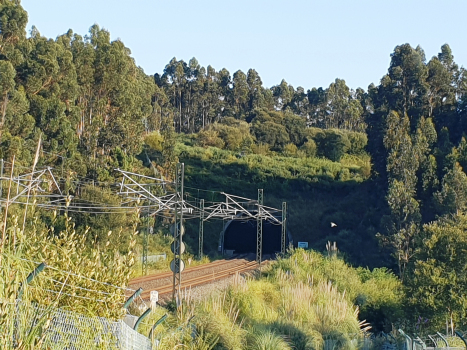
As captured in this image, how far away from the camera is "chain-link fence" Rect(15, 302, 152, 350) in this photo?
5004mm

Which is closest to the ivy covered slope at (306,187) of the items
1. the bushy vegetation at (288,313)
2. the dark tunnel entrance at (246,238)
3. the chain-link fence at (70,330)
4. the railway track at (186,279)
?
the dark tunnel entrance at (246,238)

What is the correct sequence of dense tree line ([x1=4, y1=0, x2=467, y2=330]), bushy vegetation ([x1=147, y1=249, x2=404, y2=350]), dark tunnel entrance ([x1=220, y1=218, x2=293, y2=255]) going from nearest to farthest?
bushy vegetation ([x1=147, y1=249, x2=404, y2=350]) → dense tree line ([x1=4, y1=0, x2=467, y2=330]) → dark tunnel entrance ([x1=220, y1=218, x2=293, y2=255])

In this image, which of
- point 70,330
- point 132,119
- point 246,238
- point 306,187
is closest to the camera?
point 70,330

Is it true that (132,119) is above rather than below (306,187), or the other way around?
above

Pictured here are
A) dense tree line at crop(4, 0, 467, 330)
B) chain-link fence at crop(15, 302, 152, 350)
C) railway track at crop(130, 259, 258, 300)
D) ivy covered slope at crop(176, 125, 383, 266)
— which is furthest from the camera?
ivy covered slope at crop(176, 125, 383, 266)

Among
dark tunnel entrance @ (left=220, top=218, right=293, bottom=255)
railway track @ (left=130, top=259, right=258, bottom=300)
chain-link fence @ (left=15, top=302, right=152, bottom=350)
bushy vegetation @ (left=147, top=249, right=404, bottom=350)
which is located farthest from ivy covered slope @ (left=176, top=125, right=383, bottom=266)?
chain-link fence @ (left=15, top=302, right=152, bottom=350)

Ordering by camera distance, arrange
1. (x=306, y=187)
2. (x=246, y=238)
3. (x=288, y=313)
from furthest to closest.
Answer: (x=246, y=238) → (x=306, y=187) → (x=288, y=313)

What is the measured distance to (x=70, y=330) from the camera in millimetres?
5781

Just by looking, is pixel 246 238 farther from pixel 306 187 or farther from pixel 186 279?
pixel 186 279

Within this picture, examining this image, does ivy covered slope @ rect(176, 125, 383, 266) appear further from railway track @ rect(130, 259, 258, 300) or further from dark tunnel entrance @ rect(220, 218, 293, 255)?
railway track @ rect(130, 259, 258, 300)

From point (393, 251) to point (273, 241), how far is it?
23.4 m

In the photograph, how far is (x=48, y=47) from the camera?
43250 millimetres

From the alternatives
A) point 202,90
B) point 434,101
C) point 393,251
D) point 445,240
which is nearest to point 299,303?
point 445,240

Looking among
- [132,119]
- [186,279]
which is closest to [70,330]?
[186,279]
